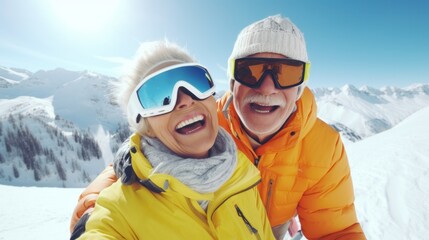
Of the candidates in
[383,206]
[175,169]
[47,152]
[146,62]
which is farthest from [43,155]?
[175,169]

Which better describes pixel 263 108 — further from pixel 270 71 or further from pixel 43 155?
pixel 43 155

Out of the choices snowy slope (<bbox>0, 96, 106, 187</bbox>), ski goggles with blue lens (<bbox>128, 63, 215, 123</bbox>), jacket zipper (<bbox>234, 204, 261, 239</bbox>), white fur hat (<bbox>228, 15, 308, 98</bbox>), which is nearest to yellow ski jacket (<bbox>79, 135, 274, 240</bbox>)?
jacket zipper (<bbox>234, 204, 261, 239</bbox>)

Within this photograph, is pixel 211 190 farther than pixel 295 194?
No

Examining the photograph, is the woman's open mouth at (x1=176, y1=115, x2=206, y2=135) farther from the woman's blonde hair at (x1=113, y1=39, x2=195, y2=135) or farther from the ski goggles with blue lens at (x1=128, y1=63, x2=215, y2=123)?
the woman's blonde hair at (x1=113, y1=39, x2=195, y2=135)

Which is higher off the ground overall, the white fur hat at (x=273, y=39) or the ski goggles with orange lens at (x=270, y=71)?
the white fur hat at (x=273, y=39)

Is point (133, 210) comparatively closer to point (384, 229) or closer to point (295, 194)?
point (295, 194)

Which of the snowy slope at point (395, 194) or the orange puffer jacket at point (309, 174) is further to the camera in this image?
the snowy slope at point (395, 194)

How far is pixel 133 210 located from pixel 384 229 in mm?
4202

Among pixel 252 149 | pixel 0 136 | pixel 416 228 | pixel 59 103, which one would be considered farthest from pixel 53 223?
pixel 59 103

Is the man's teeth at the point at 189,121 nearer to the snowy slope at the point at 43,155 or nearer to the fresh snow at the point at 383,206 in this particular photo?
the fresh snow at the point at 383,206

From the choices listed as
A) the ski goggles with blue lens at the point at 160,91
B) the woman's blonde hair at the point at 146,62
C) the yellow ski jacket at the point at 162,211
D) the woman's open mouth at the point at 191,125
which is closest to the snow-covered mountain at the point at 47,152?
the woman's blonde hair at the point at 146,62

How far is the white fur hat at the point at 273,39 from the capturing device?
2.41 meters

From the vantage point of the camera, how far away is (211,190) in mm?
1720

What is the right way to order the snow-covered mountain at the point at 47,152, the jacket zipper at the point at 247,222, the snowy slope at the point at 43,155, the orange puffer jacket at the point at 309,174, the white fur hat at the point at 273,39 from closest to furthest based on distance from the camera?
1. the jacket zipper at the point at 247,222
2. the white fur hat at the point at 273,39
3. the orange puffer jacket at the point at 309,174
4. the snowy slope at the point at 43,155
5. the snow-covered mountain at the point at 47,152
